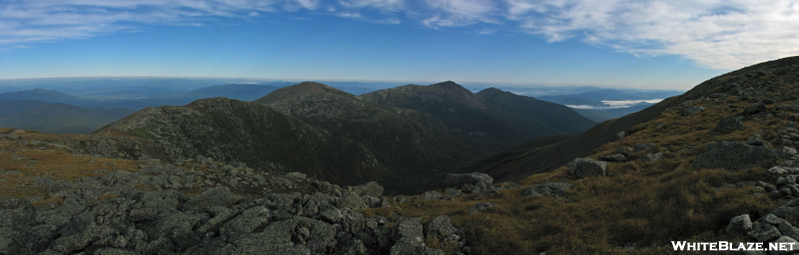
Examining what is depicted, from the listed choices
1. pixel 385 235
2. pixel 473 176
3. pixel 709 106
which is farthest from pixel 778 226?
pixel 709 106

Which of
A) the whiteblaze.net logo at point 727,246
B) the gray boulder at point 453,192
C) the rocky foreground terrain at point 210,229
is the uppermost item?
the whiteblaze.net logo at point 727,246

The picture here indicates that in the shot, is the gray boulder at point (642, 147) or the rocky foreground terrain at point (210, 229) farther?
the gray boulder at point (642, 147)

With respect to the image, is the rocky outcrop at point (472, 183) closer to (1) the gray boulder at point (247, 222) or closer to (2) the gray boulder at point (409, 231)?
(2) the gray boulder at point (409, 231)

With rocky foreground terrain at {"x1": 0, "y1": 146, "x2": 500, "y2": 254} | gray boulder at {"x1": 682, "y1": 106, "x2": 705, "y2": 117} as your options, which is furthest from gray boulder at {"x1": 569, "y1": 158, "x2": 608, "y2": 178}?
gray boulder at {"x1": 682, "y1": 106, "x2": 705, "y2": 117}

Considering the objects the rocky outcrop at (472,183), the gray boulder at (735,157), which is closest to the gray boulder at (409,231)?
the rocky outcrop at (472,183)

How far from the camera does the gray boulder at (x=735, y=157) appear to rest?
18125 millimetres

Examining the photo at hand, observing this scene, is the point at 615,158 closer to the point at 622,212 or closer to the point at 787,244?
the point at 622,212

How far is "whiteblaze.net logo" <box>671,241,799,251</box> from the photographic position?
9251 mm

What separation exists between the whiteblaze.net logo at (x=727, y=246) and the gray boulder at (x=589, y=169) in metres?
15.4

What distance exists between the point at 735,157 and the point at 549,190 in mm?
12129

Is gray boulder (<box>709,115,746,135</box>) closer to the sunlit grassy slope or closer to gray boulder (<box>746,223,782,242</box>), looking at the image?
the sunlit grassy slope

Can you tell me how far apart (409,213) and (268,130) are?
192 m

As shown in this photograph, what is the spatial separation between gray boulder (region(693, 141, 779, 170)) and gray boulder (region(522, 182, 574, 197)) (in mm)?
9247

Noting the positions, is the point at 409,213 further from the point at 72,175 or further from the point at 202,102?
the point at 202,102
